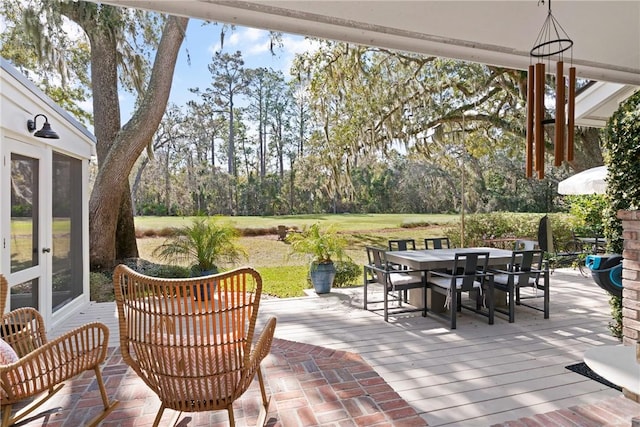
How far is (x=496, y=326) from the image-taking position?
4113mm

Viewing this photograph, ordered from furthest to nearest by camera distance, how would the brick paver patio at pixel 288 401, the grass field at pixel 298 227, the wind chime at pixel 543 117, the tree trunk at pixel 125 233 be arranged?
1. the grass field at pixel 298 227
2. the tree trunk at pixel 125 233
3. the wind chime at pixel 543 117
4. the brick paver patio at pixel 288 401

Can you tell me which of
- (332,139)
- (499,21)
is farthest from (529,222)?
(499,21)

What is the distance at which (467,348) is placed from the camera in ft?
11.4

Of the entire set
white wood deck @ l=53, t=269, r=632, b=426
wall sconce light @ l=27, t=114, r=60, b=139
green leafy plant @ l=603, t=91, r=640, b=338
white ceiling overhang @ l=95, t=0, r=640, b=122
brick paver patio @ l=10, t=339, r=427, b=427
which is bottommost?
white wood deck @ l=53, t=269, r=632, b=426

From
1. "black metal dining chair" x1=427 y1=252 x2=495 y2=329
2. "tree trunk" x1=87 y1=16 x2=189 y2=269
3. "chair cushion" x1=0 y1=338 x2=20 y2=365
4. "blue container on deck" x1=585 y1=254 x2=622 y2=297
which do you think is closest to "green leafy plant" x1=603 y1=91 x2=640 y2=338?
"blue container on deck" x1=585 y1=254 x2=622 y2=297

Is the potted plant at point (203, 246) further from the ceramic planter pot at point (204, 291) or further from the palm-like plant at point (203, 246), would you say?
the ceramic planter pot at point (204, 291)

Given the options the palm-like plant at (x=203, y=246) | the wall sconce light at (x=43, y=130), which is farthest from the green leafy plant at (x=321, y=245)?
the wall sconce light at (x=43, y=130)

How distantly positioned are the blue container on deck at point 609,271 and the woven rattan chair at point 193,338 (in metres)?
2.81

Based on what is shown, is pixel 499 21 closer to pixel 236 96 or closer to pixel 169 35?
pixel 169 35

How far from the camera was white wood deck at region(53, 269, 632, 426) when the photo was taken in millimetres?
2498

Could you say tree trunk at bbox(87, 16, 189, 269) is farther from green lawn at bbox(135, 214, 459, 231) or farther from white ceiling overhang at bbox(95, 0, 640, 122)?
green lawn at bbox(135, 214, 459, 231)

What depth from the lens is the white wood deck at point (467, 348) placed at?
250cm

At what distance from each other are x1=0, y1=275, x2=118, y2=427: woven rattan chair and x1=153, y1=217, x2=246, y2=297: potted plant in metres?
3.03

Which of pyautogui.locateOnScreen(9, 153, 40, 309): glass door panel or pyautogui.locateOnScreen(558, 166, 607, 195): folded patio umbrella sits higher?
pyautogui.locateOnScreen(558, 166, 607, 195): folded patio umbrella
